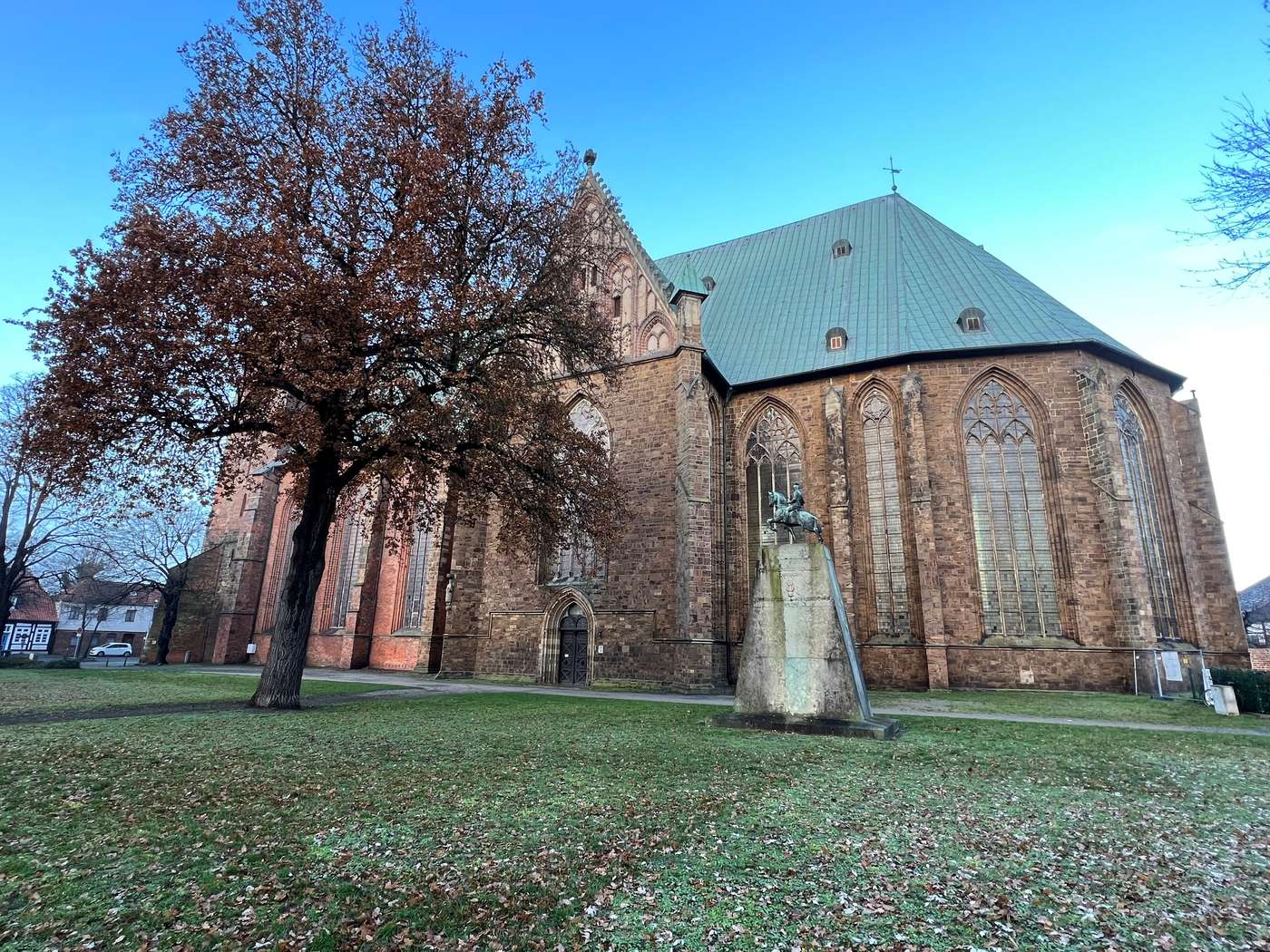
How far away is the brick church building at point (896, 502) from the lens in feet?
59.6

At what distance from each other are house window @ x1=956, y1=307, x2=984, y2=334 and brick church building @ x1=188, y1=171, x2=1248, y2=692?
0.07 m

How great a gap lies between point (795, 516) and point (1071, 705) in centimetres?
1049

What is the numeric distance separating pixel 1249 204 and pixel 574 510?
38.4 feet

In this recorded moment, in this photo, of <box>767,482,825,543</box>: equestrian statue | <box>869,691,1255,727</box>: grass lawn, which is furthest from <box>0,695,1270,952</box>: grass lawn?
<box>869,691,1255,727</box>: grass lawn

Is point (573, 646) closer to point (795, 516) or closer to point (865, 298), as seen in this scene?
point (795, 516)

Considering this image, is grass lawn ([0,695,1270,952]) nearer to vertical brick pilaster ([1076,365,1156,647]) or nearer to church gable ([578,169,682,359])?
vertical brick pilaster ([1076,365,1156,647])

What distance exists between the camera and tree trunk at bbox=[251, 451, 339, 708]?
11422mm

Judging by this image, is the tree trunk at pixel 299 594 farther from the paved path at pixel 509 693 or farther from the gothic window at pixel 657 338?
the gothic window at pixel 657 338

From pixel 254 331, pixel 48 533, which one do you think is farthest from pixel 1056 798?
pixel 48 533

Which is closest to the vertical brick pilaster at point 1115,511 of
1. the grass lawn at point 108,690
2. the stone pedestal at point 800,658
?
the stone pedestal at point 800,658

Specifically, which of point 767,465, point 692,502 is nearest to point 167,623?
point 692,502

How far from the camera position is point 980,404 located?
20500mm

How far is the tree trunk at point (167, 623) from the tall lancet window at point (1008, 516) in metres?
35.5

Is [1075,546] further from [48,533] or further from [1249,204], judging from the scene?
[48,533]
